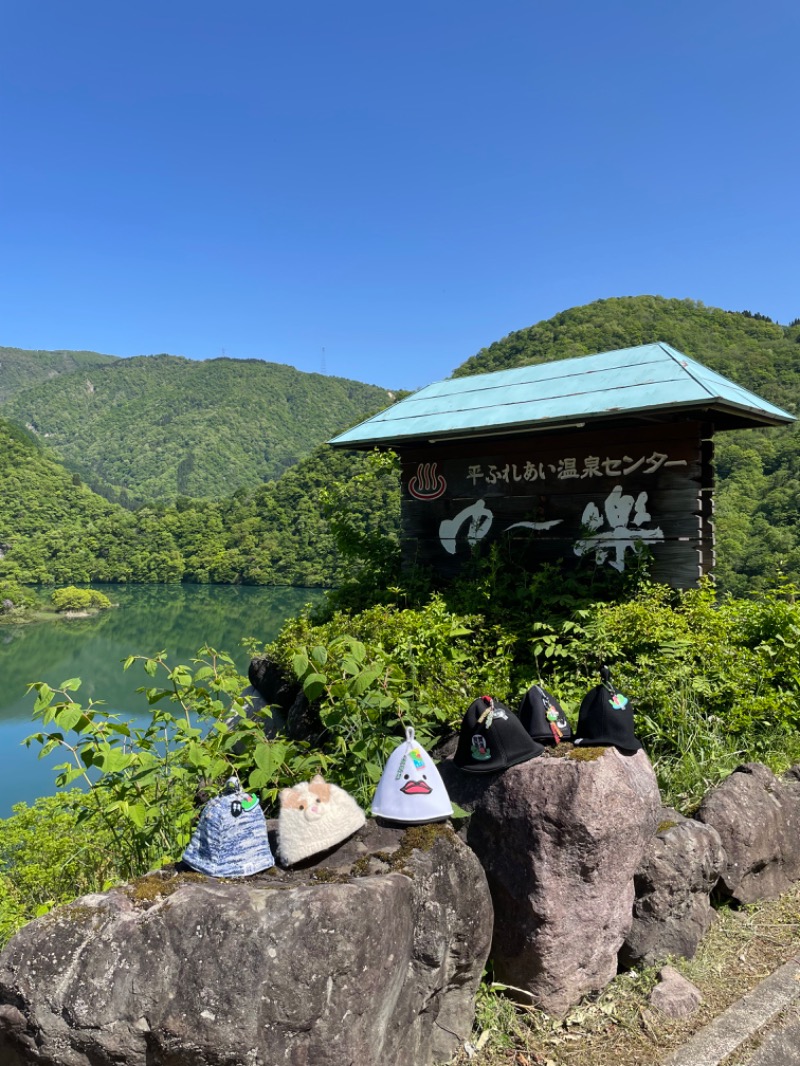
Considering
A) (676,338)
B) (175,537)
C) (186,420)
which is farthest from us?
(186,420)

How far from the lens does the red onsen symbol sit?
7699mm

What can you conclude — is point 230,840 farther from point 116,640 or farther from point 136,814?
point 116,640

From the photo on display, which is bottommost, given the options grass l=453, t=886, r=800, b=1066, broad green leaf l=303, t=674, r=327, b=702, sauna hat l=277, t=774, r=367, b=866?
grass l=453, t=886, r=800, b=1066

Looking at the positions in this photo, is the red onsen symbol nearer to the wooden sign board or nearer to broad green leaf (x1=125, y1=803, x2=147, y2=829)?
the wooden sign board

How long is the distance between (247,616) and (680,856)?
58.9 ft

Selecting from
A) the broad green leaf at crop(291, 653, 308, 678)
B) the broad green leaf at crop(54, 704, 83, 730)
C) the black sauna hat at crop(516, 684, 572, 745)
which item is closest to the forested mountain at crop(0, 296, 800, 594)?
the black sauna hat at crop(516, 684, 572, 745)

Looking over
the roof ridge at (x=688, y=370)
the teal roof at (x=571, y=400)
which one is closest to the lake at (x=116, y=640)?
the teal roof at (x=571, y=400)

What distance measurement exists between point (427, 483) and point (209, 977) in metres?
6.12

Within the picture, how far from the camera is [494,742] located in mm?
3111

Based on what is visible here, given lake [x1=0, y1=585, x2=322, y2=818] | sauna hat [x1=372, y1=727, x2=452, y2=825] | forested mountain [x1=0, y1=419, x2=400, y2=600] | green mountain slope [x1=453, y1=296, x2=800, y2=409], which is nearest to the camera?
sauna hat [x1=372, y1=727, x2=452, y2=825]

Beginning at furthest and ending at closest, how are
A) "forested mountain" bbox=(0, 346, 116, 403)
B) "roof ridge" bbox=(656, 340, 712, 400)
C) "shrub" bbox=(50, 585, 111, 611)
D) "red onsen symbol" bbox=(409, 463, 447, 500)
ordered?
"forested mountain" bbox=(0, 346, 116, 403) < "shrub" bbox=(50, 585, 111, 611) < "red onsen symbol" bbox=(409, 463, 447, 500) < "roof ridge" bbox=(656, 340, 712, 400)

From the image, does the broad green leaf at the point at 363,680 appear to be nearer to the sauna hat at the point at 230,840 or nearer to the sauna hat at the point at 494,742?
the sauna hat at the point at 494,742

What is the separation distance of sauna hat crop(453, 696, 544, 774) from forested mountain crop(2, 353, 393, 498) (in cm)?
8606

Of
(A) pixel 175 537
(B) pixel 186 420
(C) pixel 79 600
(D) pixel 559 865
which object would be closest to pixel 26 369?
(B) pixel 186 420
